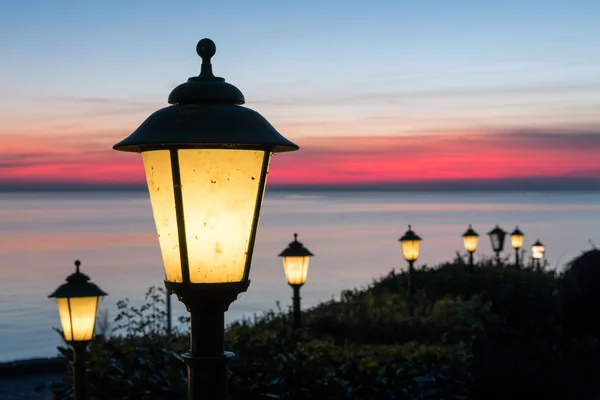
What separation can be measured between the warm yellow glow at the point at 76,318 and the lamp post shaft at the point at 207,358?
249 inches

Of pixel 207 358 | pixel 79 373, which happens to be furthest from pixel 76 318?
pixel 207 358

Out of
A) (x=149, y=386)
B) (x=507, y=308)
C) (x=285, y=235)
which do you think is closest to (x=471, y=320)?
(x=507, y=308)

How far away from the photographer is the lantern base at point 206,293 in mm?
4387

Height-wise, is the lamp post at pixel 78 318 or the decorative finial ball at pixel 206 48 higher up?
the decorative finial ball at pixel 206 48

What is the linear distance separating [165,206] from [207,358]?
79 centimetres

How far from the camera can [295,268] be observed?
16.7 m

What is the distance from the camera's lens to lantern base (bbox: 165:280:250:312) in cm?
439

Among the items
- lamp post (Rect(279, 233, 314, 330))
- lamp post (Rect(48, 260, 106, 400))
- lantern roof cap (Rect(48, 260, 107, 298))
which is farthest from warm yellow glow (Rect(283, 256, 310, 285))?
lamp post (Rect(48, 260, 106, 400))

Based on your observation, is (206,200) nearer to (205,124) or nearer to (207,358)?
(205,124)

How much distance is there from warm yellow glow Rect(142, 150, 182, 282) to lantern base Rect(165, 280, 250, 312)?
0.05m

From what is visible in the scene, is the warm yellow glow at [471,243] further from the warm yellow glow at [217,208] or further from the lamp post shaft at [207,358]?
the warm yellow glow at [217,208]

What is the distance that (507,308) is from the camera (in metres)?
22.5

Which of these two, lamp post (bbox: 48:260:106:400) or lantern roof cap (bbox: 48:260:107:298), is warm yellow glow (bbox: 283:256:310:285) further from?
lamp post (bbox: 48:260:106:400)

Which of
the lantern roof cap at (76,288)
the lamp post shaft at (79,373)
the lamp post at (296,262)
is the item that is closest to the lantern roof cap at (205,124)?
the lantern roof cap at (76,288)
